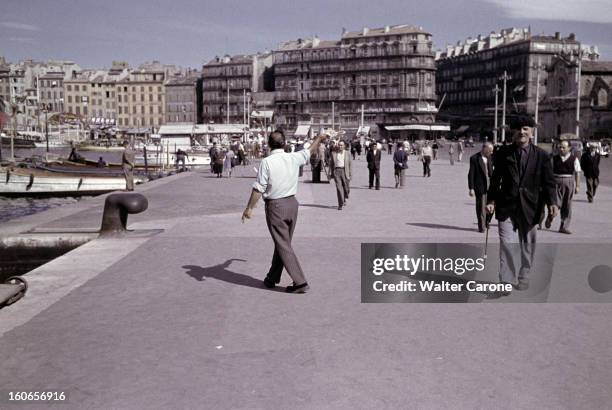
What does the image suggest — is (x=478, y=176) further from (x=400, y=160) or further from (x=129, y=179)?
(x=129, y=179)

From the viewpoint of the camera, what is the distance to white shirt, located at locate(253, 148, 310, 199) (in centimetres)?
729

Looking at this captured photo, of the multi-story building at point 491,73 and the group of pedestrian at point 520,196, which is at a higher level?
the multi-story building at point 491,73

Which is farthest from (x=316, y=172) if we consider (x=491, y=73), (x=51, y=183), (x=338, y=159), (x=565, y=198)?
(x=491, y=73)

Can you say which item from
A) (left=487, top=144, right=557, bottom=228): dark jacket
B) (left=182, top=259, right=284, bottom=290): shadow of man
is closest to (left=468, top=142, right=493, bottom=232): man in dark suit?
(left=487, top=144, right=557, bottom=228): dark jacket

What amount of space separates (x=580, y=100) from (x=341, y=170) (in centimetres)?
8180

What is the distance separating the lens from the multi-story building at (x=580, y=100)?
287ft

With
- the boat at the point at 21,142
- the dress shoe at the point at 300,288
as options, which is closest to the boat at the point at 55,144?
the boat at the point at 21,142

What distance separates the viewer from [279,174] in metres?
7.30

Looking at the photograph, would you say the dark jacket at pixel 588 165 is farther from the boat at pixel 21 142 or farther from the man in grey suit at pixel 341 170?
the boat at pixel 21 142

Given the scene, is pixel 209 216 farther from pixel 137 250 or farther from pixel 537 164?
pixel 537 164

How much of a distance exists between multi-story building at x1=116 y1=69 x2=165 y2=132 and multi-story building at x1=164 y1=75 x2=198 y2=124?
1782mm

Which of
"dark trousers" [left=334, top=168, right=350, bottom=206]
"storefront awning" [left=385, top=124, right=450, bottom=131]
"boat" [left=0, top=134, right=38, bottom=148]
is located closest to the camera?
"dark trousers" [left=334, top=168, right=350, bottom=206]

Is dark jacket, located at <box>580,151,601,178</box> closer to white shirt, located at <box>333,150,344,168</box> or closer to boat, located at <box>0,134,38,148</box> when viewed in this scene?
white shirt, located at <box>333,150,344,168</box>

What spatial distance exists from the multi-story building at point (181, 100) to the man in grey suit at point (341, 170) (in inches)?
4875
